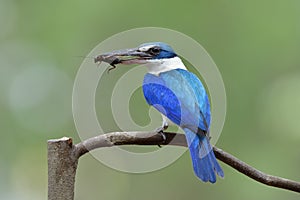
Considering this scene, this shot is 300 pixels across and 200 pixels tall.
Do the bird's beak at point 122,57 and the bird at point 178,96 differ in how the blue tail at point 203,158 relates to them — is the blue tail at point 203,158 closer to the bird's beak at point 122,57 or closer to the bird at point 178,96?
the bird at point 178,96

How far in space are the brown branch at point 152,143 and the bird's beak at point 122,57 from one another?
21 centimetres

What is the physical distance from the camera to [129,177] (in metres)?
4.93

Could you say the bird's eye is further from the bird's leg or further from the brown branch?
the brown branch

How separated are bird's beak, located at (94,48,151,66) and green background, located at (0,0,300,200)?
2390 mm

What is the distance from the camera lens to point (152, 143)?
1.48 metres

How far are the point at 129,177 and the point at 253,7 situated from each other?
5.12ft

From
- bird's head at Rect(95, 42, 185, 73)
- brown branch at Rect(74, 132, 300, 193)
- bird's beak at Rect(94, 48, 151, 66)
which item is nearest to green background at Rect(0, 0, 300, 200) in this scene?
bird's head at Rect(95, 42, 185, 73)

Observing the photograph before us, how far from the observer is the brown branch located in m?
1.32

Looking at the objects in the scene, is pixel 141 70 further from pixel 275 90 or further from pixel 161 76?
pixel 275 90

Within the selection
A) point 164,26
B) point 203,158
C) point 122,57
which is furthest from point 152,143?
point 164,26

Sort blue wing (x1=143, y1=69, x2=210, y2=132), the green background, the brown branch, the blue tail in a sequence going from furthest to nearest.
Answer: the green background, blue wing (x1=143, y1=69, x2=210, y2=132), the blue tail, the brown branch

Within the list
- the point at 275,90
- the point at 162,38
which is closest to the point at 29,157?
the point at 162,38

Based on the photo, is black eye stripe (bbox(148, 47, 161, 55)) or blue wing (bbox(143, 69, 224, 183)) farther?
black eye stripe (bbox(148, 47, 161, 55))

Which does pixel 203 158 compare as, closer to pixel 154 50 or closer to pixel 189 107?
pixel 189 107
